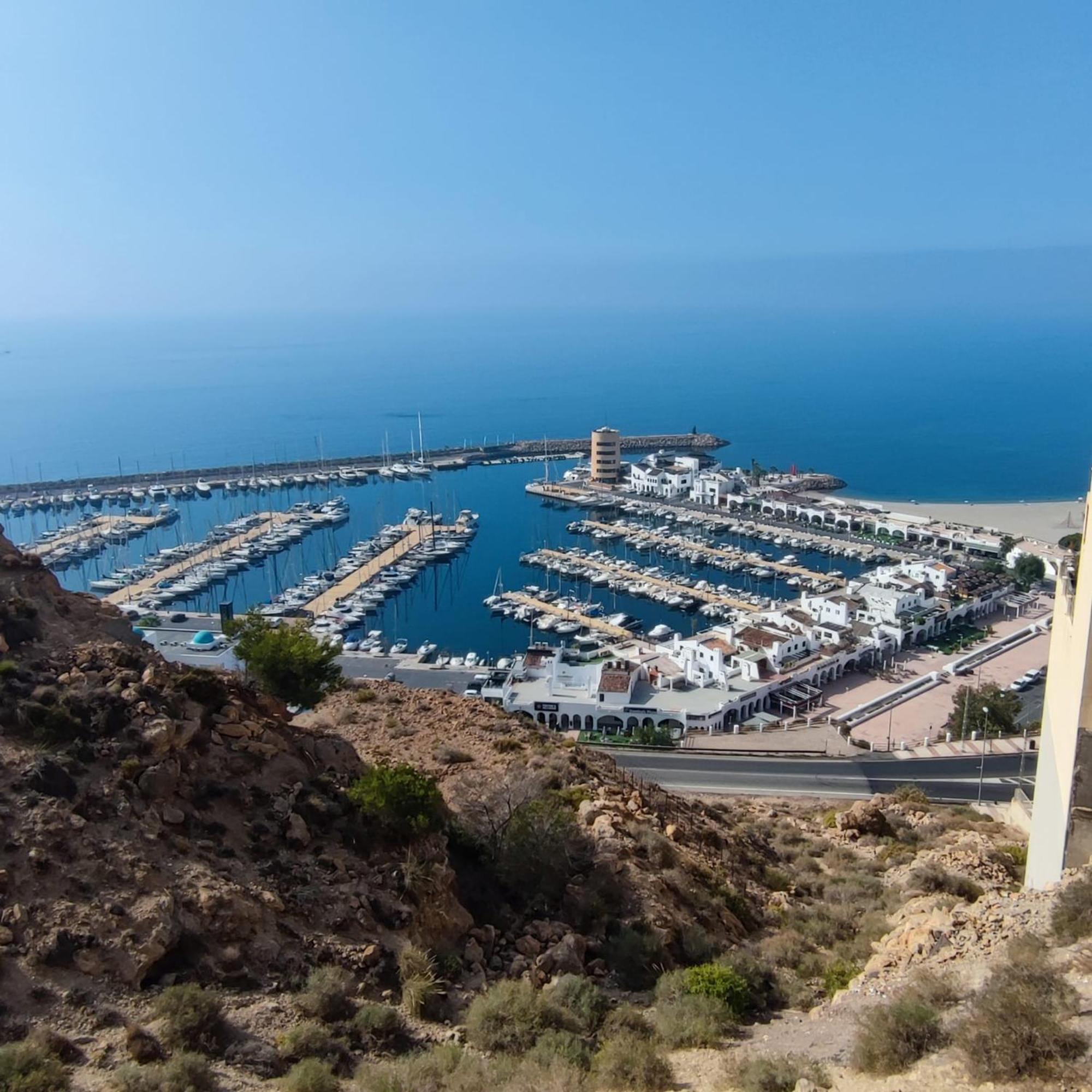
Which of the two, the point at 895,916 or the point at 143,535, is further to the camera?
the point at 143,535

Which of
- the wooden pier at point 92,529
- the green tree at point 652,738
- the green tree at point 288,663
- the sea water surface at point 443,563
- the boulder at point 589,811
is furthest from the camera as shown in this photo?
the wooden pier at point 92,529

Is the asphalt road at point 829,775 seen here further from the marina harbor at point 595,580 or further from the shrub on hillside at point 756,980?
the shrub on hillside at point 756,980

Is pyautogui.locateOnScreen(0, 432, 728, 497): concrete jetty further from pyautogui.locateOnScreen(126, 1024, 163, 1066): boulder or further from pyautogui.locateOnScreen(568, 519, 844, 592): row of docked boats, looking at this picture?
pyautogui.locateOnScreen(126, 1024, 163, 1066): boulder

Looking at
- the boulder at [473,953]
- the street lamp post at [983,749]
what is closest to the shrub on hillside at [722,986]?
the boulder at [473,953]

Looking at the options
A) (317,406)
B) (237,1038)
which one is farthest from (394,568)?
(317,406)

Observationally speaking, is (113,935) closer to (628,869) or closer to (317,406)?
(628,869)

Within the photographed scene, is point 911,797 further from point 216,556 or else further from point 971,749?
point 216,556

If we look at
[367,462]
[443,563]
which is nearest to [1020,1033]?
[443,563]
